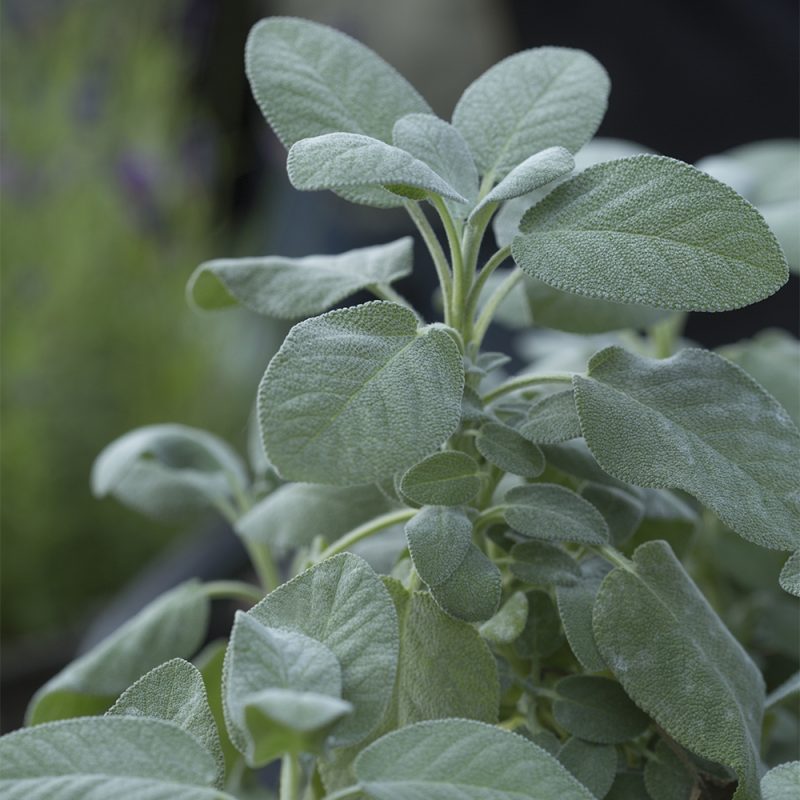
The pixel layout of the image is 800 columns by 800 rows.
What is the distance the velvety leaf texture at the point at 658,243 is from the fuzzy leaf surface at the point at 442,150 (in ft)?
0.12

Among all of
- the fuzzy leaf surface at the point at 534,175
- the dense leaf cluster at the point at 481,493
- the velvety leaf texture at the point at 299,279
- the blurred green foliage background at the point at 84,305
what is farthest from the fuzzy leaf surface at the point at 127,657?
the blurred green foliage background at the point at 84,305

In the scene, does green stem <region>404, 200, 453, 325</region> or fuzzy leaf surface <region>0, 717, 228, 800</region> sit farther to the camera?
green stem <region>404, 200, 453, 325</region>

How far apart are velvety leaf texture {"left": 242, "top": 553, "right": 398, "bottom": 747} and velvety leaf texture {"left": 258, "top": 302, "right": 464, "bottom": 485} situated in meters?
0.03

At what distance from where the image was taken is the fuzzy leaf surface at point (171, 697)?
1.01 ft

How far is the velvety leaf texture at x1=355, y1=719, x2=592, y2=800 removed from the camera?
0.86ft

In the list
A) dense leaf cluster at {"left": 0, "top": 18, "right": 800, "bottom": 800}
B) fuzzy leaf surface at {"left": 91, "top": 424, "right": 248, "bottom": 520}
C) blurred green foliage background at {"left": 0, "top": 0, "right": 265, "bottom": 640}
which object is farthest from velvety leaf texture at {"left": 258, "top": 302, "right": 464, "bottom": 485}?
blurred green foliage background at {"left": 0, "top": 0, "right": 265, "bottom": 640}

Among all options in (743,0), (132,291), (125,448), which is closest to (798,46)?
(743,0)

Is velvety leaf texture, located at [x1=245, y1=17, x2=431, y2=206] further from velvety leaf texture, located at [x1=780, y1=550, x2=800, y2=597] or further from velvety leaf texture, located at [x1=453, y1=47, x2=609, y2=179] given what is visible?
velvety leaf texture, located at [x1=780, y1=550, x2=800, y2=597]

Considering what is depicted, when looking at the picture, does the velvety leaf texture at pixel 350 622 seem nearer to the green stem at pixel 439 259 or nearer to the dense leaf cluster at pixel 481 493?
the dense leaf cluster at pixel 481 493

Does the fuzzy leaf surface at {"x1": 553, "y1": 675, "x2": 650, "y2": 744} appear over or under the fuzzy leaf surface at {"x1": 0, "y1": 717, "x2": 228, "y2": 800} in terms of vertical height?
under

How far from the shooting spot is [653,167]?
33 cm

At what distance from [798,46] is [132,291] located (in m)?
0.89

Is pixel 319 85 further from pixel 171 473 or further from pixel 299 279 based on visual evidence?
pixel 171 473

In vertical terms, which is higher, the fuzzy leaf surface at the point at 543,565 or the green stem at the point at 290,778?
the green stem at the point at 290,778
